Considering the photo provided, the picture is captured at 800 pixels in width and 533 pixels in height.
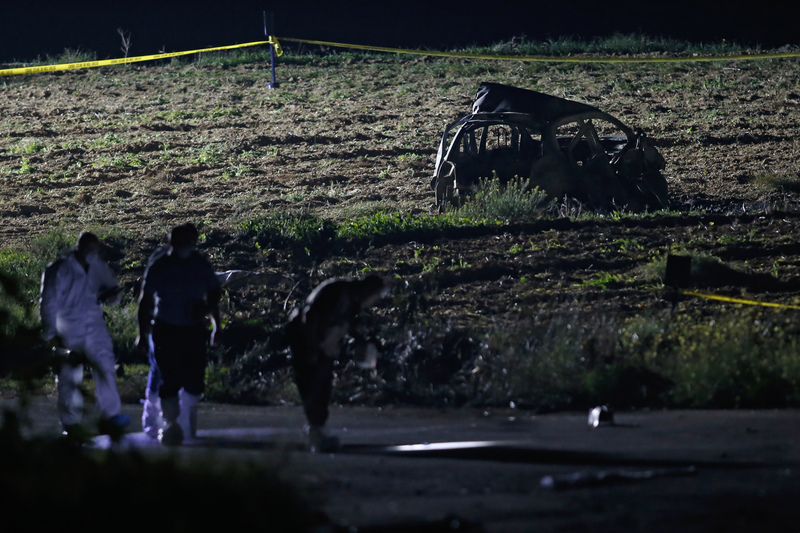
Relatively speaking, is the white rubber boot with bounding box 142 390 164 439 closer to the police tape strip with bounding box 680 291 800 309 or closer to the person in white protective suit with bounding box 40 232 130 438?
the person in white protective suit with bounding box 40 232 130 438

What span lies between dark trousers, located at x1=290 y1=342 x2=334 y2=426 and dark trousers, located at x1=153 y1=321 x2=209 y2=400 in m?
0.91

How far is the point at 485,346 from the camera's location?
10.9 meters

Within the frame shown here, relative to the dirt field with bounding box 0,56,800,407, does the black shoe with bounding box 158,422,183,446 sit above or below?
below

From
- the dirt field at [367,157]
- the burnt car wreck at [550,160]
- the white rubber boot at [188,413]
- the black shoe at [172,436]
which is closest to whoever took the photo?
the black shoe at [172,436]

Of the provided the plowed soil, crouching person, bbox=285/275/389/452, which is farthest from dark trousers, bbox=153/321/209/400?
the plowed soil

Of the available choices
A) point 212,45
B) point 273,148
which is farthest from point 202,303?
point 212,45

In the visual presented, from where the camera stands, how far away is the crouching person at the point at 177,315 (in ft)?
27.6

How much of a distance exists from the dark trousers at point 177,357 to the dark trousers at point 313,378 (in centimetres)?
91

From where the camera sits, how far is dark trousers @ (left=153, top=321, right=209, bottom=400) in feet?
27.6

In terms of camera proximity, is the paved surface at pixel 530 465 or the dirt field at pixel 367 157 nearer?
the paved surface at pixel 530 465

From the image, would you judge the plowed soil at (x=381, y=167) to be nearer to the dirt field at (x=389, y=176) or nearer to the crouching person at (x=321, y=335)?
the dirt field at (x=389, y=176)

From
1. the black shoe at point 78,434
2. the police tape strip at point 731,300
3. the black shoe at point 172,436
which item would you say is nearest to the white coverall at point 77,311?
the black shoe at point 172,436

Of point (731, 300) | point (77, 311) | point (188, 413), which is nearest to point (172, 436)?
point (188, 413)

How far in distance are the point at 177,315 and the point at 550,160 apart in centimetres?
1009
